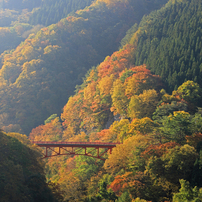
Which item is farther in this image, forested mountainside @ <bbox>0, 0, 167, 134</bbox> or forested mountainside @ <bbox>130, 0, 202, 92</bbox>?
forested mountainside @ <bbox>0, 0, 167, 134</bbox>

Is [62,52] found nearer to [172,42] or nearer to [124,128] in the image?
[172,42]

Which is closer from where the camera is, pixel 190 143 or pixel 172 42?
pixel 190 143

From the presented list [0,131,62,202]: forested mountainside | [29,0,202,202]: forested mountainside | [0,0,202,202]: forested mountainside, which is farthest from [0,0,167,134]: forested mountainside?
[0,131,62,202]: forested mountainside

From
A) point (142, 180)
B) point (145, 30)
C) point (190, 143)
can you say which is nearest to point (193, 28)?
point (145, 30)

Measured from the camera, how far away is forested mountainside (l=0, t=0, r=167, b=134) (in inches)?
4938

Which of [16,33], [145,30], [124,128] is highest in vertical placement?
[16,33]

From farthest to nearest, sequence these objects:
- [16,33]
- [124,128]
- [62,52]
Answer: [16,33], [62,52], [124,128]

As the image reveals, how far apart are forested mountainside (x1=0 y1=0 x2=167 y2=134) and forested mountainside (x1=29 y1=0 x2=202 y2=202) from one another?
21.4 m

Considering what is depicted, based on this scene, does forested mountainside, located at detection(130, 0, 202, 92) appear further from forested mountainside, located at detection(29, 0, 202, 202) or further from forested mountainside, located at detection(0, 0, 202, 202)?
forested mountainside, located at detection(29, 0, 202, 202)

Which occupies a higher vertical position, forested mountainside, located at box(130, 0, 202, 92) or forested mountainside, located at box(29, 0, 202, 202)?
forested mountainside, located at box(130, 0, 202, 92)

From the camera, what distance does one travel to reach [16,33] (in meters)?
181

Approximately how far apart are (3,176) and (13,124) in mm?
83505

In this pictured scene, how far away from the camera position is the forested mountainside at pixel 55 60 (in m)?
125

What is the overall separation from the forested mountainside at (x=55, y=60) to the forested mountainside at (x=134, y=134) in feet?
70.3
